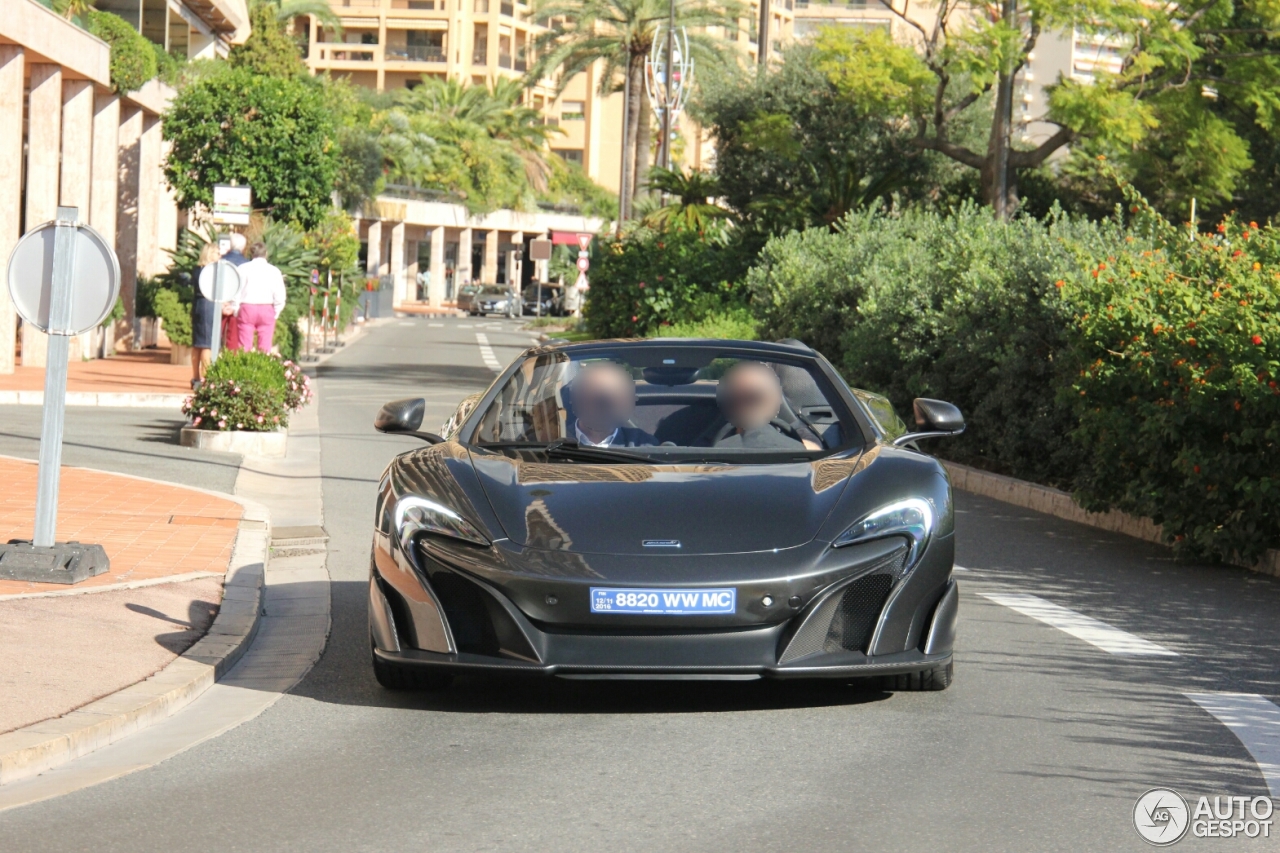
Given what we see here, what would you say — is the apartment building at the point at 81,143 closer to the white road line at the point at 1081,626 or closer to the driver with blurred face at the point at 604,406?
the white road line at the point at 1081,626

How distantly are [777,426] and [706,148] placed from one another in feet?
429

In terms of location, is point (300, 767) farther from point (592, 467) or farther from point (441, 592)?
point (592, 467)

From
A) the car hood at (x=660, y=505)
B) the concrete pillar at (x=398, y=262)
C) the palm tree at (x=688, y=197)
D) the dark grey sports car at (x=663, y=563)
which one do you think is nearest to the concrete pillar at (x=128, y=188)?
the palm tree at (x=688, y=197)

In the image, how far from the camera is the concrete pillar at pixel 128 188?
33469 millimetres

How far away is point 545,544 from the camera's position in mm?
6039

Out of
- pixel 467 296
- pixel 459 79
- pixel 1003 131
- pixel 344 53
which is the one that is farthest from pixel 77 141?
pixel 344 53

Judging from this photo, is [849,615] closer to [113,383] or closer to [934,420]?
[934,420]

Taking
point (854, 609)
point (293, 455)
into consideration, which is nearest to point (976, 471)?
point (293, 455)

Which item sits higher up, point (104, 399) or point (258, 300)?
point (258, 300)

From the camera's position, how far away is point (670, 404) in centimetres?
750

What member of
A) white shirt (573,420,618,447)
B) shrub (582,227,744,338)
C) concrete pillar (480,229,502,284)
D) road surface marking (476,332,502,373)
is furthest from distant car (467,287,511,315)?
white shirt (573,420,618,447)

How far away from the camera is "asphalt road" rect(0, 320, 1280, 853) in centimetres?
479

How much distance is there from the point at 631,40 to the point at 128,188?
81.0 feet

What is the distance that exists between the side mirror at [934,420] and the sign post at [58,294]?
3872mm
